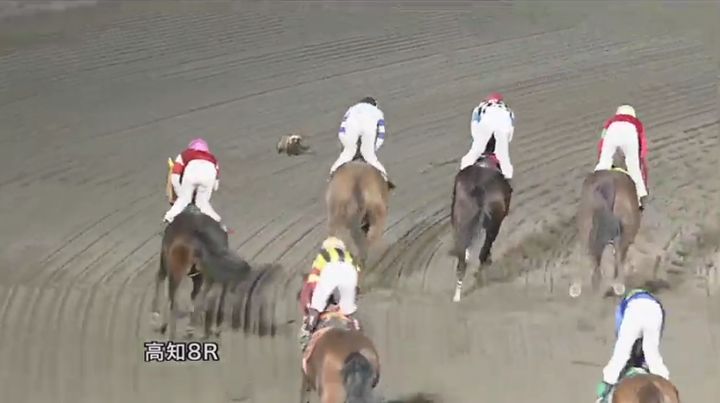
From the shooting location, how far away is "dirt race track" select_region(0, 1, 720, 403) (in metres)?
2.32

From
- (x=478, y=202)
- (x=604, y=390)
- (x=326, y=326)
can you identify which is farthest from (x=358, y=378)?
(x=478, y=202)

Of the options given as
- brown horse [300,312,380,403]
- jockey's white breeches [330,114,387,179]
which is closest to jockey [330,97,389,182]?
jockey's white breeches [330,114,387,179]

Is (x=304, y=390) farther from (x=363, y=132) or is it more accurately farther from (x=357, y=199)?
(x=363, y=132)

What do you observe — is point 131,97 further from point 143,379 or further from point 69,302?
point 143,379

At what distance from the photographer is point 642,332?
185 cm

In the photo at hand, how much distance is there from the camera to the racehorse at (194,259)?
7.26 ft

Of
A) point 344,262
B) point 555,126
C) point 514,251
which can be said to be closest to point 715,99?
point 555,126

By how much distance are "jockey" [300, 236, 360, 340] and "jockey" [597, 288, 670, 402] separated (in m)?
0.45

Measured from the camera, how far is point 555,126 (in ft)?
11.0

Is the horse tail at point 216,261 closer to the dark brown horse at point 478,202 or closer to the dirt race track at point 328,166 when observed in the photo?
the dirt race track at point 328,166

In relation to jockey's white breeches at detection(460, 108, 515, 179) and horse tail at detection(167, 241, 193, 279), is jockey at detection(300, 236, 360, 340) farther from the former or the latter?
jockey's white breeches at detection(460, 108, 515, 179)

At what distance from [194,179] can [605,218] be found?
2.74ft

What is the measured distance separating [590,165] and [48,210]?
1440 millimetres

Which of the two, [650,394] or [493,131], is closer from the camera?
[650,394]
